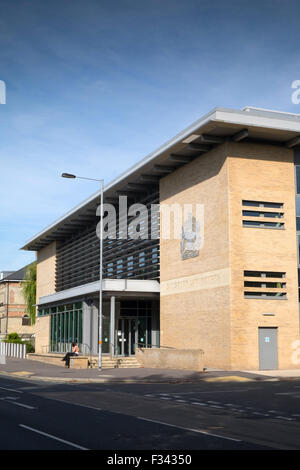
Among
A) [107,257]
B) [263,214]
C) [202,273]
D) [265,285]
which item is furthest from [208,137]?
[107,257]

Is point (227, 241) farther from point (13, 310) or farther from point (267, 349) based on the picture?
point (13, 310)

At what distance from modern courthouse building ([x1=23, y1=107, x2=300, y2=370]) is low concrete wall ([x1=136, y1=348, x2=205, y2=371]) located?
63 centimetres

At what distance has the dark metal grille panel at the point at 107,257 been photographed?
4056 centimetres

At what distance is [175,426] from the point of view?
12.4 meters

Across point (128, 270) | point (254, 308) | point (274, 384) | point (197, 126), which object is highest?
point (197, 126)

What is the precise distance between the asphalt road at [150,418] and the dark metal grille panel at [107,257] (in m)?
18.2

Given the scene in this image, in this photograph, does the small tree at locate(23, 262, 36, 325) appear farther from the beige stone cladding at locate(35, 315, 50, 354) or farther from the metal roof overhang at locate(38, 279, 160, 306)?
the metal roof overhang at locate(38, 279, 160, 306)

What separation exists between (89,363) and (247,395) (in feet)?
58.7

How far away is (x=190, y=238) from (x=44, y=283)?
33473 millimetres

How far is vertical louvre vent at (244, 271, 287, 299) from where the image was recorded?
3166 centimetres
